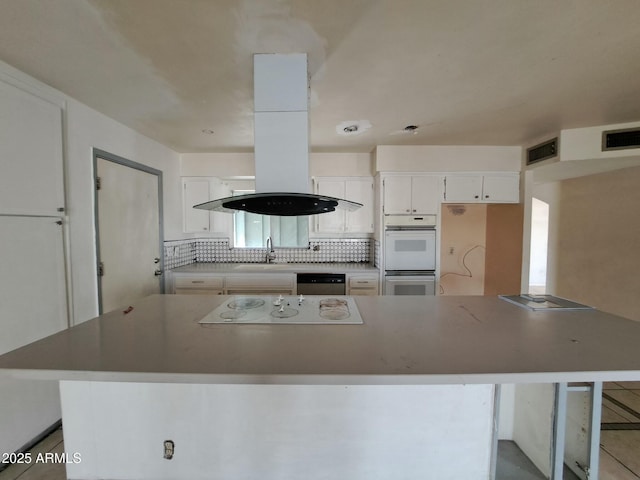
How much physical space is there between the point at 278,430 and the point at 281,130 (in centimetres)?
159

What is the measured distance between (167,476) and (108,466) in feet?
0.96

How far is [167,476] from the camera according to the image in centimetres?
129

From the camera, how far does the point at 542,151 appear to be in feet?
9.18

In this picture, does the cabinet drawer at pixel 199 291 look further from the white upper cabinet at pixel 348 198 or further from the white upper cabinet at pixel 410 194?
the white upper cabinet at pixel 410 194

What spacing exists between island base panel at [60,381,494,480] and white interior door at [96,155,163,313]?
52.2 inches

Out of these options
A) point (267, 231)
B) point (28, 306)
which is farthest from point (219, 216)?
point (28, 306)

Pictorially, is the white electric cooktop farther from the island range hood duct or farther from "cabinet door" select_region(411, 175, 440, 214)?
"cabinet door" select_region(411, 175, 440, 214)

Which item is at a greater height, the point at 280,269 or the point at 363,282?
the point at 280,269

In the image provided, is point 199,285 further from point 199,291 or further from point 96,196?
point 96,196

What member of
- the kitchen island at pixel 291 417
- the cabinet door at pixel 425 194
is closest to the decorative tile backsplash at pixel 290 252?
the cabinet door at pixel 425 194

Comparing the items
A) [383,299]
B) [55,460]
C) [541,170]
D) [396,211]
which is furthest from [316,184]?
[55,460]

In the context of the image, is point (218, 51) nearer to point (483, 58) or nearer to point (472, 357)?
point (483, 58)

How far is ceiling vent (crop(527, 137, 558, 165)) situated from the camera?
2646mm

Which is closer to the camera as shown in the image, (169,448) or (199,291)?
(169,448)
